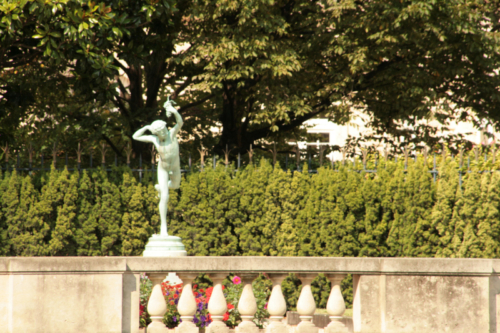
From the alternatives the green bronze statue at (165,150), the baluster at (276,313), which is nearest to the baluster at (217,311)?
the baluster at (276,313)

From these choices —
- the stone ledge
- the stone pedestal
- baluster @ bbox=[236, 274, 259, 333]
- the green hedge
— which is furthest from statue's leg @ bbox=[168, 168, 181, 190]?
the green hedge

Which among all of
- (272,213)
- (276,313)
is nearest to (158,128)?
(276,313)

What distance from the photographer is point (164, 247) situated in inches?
242

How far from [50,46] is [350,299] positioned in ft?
20.5

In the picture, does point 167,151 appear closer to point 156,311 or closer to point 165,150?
point 165,150

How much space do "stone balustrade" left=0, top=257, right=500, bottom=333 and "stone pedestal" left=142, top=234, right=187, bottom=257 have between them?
96cm

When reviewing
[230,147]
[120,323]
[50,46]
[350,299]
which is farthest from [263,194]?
[120,323]

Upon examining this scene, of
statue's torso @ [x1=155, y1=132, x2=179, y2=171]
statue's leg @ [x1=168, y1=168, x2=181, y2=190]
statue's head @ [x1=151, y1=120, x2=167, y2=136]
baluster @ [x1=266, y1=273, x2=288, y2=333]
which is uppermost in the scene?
Result: statue's head @ [x1=151, y1=120, x2=167, y2=136]

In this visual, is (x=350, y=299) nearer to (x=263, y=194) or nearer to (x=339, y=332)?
(x=263, y=194)

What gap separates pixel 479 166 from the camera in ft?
30.9

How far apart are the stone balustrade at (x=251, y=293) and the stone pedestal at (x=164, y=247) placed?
959mm

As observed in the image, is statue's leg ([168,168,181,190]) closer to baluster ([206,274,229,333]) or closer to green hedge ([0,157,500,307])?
baluster ([206,274,229,333])

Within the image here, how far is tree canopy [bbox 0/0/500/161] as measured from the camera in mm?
8477

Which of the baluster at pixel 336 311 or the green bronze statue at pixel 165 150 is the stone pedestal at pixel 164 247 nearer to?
the green bronze statue at pixel 165 150
